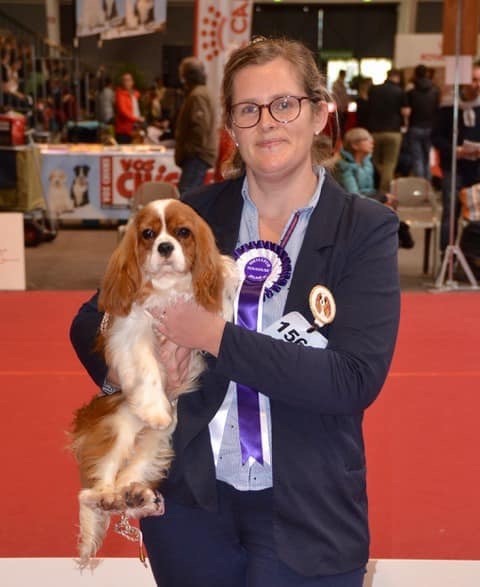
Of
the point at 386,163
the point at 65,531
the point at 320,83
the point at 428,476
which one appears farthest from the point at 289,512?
the point at 386,163

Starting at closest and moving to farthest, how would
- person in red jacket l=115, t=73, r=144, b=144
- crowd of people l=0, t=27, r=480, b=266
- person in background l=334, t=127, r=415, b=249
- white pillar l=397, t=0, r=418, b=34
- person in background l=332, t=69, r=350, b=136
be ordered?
person in background l=332, t=69, r=350, b=136 < person in background l=334, t=127, r=415, b=249 < crowd of people l=0, t=27, r=480, b=266 < person in red jacket l=115, t=73, r=144, b=144 < white pillar l=397, t=0, r=418, b=34

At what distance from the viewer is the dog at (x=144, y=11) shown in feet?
34.6

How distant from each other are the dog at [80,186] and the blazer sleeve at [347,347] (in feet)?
31.2

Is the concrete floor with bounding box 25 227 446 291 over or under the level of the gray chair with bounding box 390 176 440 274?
under

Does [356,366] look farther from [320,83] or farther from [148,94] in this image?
[148,94]

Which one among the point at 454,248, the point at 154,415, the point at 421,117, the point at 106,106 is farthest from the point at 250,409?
the point at 106,106

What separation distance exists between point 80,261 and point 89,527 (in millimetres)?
7809

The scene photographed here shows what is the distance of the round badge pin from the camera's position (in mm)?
1989

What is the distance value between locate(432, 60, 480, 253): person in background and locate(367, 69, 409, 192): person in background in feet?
13.6

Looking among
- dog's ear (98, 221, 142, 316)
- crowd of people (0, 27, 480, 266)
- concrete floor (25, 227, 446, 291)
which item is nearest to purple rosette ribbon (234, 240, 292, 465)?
dog's ear (98, 221, 142, 316)

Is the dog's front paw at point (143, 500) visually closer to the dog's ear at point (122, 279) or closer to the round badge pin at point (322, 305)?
the dog's ear at point (122, 279)

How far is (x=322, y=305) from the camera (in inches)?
78.5

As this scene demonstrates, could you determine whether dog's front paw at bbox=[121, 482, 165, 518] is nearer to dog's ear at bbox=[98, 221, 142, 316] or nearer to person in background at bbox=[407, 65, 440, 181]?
dog's ear at bbox=[98, 221, 142, 316]

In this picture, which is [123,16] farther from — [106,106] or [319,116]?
[319,116]
